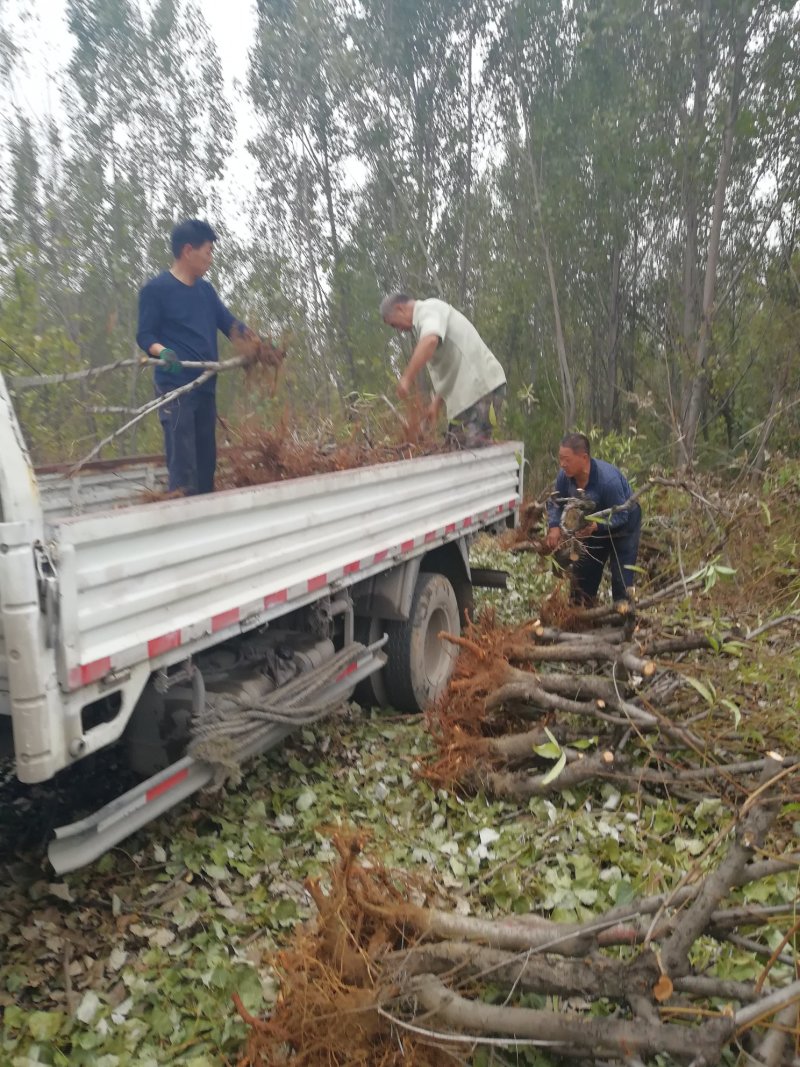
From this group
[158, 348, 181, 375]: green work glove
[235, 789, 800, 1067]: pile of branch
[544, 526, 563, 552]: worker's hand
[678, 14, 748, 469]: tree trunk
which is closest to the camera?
[235, 789, 800, 1067]: pile of branch

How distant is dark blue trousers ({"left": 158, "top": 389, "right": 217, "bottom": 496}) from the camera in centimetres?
446

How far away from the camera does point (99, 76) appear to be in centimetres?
1481

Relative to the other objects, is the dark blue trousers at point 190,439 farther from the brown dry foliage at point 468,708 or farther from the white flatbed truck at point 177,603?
the brown dry foliage at point 468,708

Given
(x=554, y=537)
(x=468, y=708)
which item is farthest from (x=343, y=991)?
(x=554, y=537)

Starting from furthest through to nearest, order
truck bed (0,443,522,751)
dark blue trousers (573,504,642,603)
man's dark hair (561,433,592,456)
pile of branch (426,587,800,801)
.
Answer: dark blue trousers (573,504,642,603)
man's dark hair (561,433,592,456)
pile of branch (426,587,800,801)
truck bed (0,443,522,751)

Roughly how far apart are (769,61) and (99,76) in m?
11.8

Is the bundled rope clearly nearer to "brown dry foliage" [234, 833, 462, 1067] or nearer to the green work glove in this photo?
"brown dry foliage" [234, 833, 462, 1067]

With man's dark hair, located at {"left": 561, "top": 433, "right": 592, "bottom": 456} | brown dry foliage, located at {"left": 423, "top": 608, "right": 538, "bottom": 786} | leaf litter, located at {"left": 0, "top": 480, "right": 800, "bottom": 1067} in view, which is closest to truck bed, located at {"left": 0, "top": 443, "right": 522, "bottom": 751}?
brown dry foliage, located at {"left": 423, "top": 608, "right": 538, "bottom": 786}

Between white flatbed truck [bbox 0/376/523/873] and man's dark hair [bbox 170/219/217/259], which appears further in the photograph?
man's dark hair [bbox 170/219/217/259]

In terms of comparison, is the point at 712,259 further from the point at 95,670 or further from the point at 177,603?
the point at 95,670

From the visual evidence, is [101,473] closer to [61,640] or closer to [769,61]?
[61,640]

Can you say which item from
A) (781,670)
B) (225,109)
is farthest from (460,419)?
(225,109)

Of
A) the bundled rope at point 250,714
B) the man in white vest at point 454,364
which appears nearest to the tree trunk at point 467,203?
the man in white vest at point 454,364

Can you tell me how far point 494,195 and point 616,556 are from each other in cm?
1101
